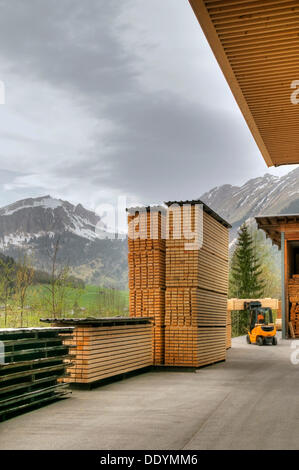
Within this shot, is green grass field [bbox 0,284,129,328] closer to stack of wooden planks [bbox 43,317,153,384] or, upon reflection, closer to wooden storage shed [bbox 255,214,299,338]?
stack of wooden planks [bbox 43,317,153,384]

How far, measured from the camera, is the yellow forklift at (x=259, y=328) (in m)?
20.9

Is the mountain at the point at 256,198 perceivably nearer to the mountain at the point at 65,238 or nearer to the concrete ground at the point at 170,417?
the mountain at the point at 65,238

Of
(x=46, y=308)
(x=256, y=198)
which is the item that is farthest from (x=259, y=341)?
(x=256, y=198)

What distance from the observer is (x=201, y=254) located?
1326 centimetres

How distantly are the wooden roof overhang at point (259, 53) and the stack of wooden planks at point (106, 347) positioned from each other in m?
4.51

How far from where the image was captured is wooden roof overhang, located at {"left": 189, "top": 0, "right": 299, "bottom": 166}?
6009mm

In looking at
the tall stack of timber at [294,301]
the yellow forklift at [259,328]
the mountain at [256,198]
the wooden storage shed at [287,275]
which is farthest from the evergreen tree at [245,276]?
the mountain at [256,198]

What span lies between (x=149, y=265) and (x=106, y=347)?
10.7 ft

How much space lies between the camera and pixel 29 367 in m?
7.68

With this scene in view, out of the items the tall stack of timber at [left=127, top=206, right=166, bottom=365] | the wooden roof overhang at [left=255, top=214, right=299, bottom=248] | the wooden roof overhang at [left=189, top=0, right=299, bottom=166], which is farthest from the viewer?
the wooden roof overhang at [left=255, top=214, right=299, bottom=248]

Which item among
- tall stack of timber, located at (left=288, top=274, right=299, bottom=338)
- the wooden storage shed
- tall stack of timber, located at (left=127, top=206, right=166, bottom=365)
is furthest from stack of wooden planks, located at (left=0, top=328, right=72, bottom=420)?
tall stack of timber, located at (left=288, top=274, right=299, bottom=338)

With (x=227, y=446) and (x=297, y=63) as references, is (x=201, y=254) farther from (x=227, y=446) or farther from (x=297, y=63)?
(x=227, y=446)

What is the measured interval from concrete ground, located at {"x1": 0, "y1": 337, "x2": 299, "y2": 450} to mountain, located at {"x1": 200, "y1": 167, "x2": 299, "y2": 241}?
118534 mm

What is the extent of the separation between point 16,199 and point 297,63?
249 feet
